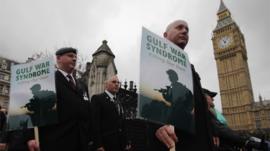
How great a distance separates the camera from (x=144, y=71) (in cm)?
195

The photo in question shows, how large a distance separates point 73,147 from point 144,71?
6.32ft

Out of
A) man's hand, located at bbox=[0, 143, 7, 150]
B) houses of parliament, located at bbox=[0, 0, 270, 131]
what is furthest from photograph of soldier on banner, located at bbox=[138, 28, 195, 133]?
houses of parliament, located at bbox=[0, 0, 270, 131]

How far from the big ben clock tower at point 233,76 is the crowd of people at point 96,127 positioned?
80.5 m

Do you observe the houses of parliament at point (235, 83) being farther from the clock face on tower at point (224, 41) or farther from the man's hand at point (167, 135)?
the man's hand at point (167, 135)

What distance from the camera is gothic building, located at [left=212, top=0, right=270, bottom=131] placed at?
78562 mm

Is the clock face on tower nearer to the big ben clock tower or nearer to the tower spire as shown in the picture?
the big ben clock tower

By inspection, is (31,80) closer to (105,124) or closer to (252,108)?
(105,124)

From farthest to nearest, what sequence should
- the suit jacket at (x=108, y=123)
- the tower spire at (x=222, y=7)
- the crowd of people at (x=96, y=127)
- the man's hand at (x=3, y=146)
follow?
the tower spire at (x=222, y=7) → the suit jacket at (x=108, y=123) → the man's hand at (x=3, y=146) → the crowd of people at (x=96, y=127)

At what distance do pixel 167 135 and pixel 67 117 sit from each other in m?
1.93

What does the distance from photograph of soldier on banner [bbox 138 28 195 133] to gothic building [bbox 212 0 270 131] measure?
81740 mm

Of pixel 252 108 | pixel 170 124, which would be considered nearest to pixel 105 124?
pixel 170 124

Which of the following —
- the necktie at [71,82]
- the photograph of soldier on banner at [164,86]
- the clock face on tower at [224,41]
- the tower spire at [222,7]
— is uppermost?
the tower spire at [222,7]

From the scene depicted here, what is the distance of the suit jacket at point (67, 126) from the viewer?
332 cm

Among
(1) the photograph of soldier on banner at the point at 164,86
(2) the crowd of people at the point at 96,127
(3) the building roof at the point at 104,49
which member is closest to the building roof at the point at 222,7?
(3) the building roof at the point at 104,49
